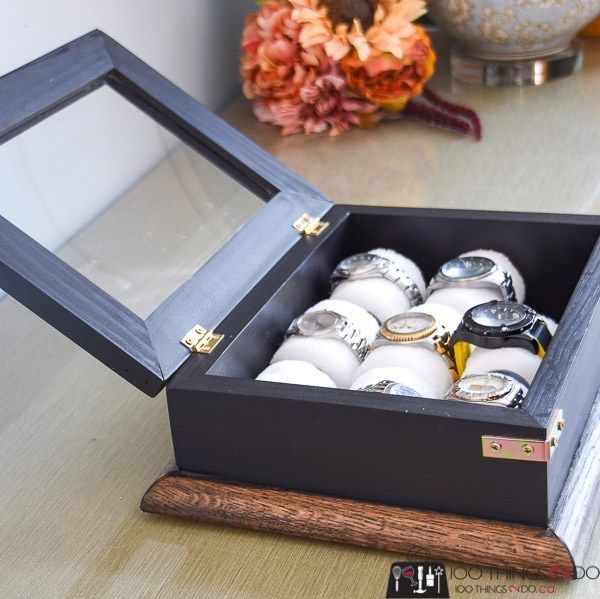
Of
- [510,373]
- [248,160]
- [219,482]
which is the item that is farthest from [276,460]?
[248,160]

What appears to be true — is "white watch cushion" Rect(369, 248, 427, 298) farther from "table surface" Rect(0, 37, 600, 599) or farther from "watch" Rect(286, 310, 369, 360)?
"table surface" Rect(0, 37, 600, 599)

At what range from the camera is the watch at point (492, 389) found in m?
0.68

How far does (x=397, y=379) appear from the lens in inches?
28.7

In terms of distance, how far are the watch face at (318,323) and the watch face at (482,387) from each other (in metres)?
0.12

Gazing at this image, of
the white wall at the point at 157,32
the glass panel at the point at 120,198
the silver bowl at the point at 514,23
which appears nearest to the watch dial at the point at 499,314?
the glass panel at the point at 120,198

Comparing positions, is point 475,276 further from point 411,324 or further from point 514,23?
point 514,23

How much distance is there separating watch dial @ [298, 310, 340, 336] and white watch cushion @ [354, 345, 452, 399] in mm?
43

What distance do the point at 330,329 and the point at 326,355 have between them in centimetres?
2

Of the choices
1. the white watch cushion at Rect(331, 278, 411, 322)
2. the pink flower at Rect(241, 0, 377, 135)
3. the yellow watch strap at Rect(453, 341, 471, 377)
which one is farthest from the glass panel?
the pink flower at Rect(241, 0, 377, 135)

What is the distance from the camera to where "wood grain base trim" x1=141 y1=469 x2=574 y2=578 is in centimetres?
66

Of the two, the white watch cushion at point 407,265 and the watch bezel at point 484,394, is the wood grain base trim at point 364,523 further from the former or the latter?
the white watch cushion at point 407,265

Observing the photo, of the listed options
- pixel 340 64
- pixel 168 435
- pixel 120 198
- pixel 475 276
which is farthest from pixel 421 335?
pixel 340 64

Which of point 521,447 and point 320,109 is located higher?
point 521,447

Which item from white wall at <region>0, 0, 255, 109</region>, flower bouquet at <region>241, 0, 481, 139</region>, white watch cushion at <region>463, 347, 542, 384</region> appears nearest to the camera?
white watch cushion at <region>463, 347, 542, 384</region>
